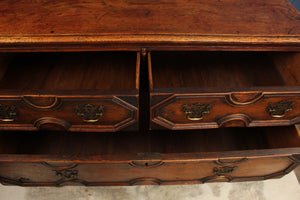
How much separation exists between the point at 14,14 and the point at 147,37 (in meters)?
0.40

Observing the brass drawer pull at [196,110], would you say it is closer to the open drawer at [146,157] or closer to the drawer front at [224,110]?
the drawer front at [224,110]

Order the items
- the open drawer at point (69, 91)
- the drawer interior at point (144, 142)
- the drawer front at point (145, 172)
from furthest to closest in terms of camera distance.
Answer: the drawer interior at point (144, 142) → the drawer front at point (145, 172) → the open drawer at point (69, 91)

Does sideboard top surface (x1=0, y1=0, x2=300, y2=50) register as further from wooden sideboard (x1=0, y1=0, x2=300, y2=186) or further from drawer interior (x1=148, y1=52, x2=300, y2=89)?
drawer interior (x1=148, y1=52, x2=300, y2=89)

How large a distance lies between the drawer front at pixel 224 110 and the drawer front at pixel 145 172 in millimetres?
118

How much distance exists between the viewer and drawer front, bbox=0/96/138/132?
524mm

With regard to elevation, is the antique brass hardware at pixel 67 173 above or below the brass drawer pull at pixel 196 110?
below

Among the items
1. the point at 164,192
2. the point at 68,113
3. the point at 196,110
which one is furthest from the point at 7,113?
the point at 164,192

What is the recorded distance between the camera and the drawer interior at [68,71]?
646 mm

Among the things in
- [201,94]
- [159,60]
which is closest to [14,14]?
[159,60]

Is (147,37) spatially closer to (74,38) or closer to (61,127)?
(74,38)

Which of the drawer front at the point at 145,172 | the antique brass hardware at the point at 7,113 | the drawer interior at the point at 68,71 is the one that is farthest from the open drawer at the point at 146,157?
the drawer interior at the point at 68,71

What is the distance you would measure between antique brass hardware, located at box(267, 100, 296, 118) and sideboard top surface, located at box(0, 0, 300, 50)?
0.16 meters

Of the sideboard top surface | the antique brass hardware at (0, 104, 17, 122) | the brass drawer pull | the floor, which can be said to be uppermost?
the sideboard top surface

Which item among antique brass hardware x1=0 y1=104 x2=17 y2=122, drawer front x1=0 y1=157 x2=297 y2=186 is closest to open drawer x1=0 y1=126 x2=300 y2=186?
drawer front x1=0 y1=157 x2=297 y2=186
